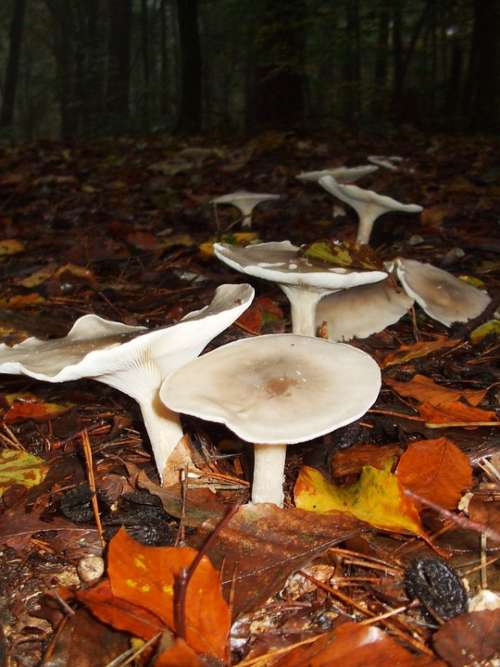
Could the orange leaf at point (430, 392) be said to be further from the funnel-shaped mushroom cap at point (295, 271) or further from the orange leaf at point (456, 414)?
the funnel-shaped mushroom cap at point (295, 271)

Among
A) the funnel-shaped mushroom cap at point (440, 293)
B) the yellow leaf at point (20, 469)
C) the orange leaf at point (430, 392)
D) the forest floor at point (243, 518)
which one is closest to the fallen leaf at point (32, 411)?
the forest floor at point (243, 518)

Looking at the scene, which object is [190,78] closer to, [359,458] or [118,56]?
[118,56]

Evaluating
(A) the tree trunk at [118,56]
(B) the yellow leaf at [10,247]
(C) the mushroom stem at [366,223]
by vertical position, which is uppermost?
(A) the tree trunk at [118,56]

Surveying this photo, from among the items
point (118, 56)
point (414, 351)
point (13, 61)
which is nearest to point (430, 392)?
point (414, 351)

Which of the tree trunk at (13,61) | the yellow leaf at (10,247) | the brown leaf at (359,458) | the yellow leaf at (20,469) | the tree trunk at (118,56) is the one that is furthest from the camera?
the tree trunk at (13,61)

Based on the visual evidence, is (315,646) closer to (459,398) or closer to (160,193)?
(459,398)

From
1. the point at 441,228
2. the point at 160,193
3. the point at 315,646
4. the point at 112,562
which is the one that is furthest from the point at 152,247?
the point at 315,646

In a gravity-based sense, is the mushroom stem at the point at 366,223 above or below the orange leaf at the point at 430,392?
above
